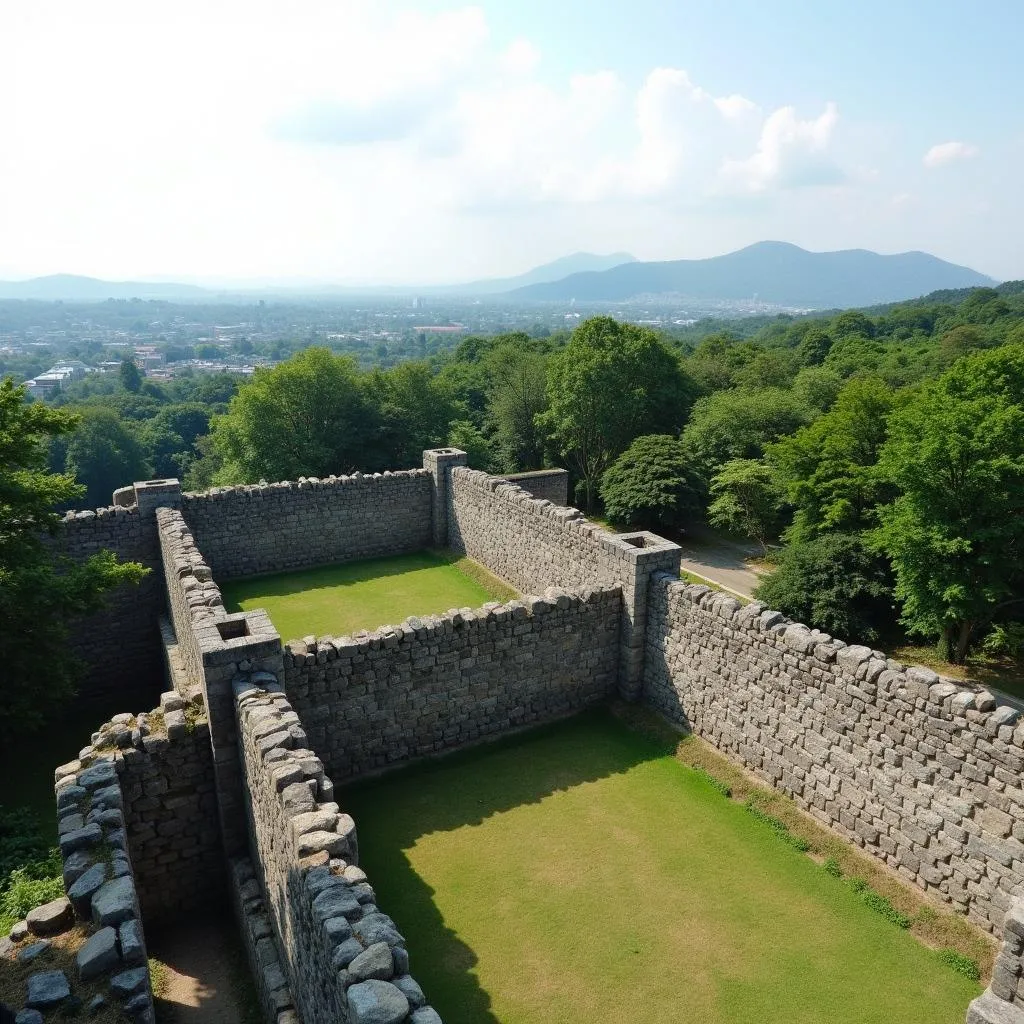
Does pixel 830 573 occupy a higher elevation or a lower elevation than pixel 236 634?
lower

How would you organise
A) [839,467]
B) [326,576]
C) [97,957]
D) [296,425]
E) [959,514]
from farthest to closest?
[296,425] → [839,467] → [326,576] → [959,514] → [97,957]

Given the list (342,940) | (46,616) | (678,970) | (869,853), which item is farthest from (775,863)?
(46,616)

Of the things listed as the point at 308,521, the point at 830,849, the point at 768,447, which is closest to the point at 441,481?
the point at 308,521

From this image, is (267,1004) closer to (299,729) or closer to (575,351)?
(299,729)

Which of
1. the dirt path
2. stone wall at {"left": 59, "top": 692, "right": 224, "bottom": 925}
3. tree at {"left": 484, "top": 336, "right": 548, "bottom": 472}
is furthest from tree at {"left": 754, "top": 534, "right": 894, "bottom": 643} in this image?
tree at {"left": 484, "top": 336, "right": 548, "bottom": 472}

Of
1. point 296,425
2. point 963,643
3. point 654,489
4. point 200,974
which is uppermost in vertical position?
point 296,425

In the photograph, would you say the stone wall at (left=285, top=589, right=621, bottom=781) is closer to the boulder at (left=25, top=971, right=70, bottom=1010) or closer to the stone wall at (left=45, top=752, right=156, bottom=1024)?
the stone wall at (left=45, top=752, right=156, bottom=1024)

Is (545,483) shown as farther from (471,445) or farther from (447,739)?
(447,739)

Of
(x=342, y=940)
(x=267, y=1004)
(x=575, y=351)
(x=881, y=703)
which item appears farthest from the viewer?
(x=575, y=351)

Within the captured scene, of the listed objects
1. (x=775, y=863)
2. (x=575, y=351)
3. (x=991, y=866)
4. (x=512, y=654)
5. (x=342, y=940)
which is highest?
(x=575, y=351)
